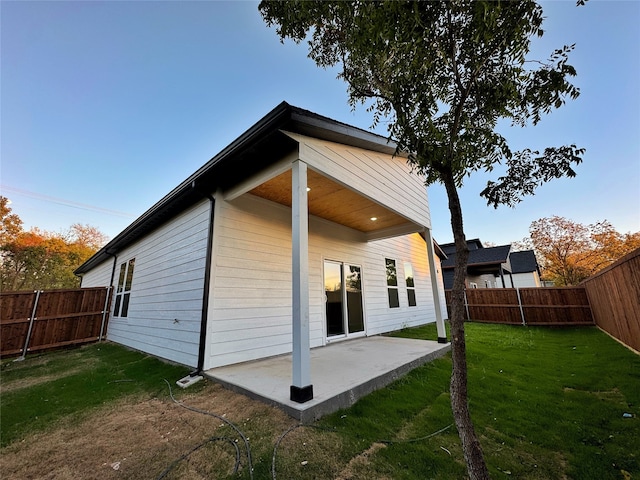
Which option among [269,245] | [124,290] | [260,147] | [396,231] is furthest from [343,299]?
[124,290]

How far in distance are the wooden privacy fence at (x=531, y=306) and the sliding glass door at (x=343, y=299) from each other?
635 cm

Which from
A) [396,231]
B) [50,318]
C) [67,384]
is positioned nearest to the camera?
[67,384]

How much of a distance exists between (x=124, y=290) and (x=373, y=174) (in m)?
8.06

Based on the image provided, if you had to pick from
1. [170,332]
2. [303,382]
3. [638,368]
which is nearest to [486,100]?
[303,382]

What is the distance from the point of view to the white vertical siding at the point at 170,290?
14.5 feet

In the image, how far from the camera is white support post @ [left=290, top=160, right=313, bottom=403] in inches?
107

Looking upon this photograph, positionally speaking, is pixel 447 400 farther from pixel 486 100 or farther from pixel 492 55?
pixel 492 55

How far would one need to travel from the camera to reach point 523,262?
20.1 meters

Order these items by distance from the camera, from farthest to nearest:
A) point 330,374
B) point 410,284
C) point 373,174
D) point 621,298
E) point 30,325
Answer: point 410,284 < point 30,325 < point 373,174 < point 621,298 < point 330,374

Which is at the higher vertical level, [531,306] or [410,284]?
[410,284]

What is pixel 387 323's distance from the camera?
316 inches

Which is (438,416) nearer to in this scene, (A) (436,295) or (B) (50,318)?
(A) (436,295)

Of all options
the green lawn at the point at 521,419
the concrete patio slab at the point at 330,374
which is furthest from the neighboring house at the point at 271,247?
the green lawn at the point at 521,419

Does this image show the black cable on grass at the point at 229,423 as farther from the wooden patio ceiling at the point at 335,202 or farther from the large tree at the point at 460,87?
the wooden patio ceiling at the point at 335,202
